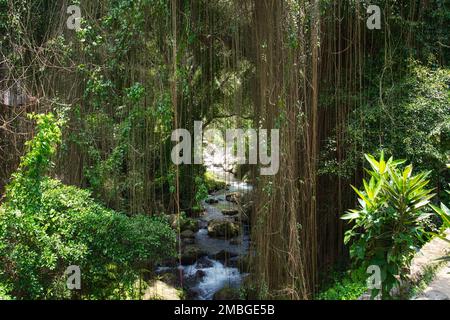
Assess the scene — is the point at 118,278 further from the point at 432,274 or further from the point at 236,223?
the point at 236,223

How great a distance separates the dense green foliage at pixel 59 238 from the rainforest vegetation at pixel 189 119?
1cm

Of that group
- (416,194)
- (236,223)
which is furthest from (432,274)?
(236,223)

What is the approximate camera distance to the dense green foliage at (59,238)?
149 inches

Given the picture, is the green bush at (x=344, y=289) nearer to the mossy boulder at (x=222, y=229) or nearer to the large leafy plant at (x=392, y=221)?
the large leafy plant at (x=392, y=221)

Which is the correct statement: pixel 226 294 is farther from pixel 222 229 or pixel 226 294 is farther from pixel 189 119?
pixel 189 119

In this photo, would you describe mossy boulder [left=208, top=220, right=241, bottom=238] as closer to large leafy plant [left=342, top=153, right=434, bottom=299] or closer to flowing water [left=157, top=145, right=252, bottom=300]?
flowing water [left=157, top=145, right=252, bottom=300]

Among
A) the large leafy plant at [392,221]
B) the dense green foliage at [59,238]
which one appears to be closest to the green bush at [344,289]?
the large leafy plant at [392,221]

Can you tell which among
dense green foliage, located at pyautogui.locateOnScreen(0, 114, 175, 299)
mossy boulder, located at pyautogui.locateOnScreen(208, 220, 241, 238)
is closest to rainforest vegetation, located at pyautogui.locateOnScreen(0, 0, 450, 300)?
dense green foliage, located at pyautogui.locateOnScreen(0, 114, 175, 299)

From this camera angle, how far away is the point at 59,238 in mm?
3963

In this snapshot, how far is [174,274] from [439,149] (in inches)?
135

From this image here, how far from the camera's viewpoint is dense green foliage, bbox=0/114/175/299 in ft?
12.4

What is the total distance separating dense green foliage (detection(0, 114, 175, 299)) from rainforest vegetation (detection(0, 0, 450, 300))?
14mm

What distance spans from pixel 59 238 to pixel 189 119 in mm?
2911

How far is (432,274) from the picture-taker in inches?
148
